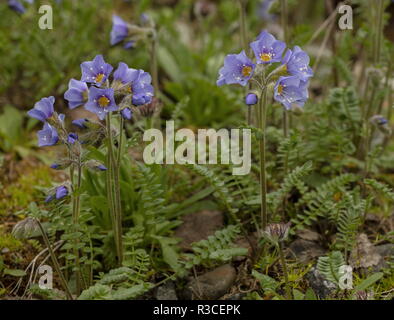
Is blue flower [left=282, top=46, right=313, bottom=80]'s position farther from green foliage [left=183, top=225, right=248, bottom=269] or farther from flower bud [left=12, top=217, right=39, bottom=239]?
flower bud [left=12, top=217, right=39, bottom=239]

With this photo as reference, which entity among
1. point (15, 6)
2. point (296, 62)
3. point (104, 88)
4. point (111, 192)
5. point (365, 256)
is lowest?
point (365, 256)

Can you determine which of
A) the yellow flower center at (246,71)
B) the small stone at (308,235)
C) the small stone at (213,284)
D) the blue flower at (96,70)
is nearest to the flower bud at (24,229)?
the blue flower at (96,70)

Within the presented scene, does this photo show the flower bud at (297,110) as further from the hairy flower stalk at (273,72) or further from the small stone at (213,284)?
the small stone at (213,284)

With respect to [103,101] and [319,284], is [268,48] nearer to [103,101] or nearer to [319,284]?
[103,101]

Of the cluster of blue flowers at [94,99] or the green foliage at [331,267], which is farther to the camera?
the green foliage at [331,267]

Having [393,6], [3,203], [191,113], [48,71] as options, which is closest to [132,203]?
[3,203]

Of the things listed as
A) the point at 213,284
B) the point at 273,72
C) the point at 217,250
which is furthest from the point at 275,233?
the point at 273,72

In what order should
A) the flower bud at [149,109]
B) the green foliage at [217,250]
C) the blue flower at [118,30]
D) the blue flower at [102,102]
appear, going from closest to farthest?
the blue flower at [102,102] → the green foliage at [217,250] → the flower bud at [149,109] → the blue flower at [118,30]
